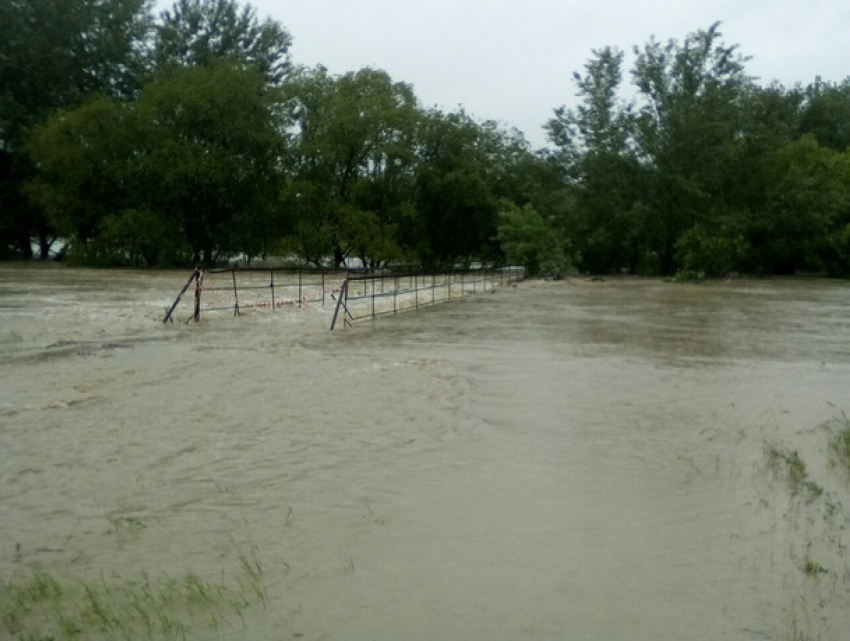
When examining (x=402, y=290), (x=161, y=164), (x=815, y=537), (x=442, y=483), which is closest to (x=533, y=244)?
(x=402, y=290)

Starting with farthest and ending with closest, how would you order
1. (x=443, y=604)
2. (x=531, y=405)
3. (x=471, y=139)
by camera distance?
(x=471, y=139)
(x=531, y=405)
(x=443, y=604)

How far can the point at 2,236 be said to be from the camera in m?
62.1

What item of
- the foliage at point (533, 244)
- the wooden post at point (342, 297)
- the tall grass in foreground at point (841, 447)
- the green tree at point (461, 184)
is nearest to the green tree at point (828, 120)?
the green tree at point (461, 184)

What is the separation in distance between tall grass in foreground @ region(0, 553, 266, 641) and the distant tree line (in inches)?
1820

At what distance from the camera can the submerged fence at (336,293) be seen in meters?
23.8

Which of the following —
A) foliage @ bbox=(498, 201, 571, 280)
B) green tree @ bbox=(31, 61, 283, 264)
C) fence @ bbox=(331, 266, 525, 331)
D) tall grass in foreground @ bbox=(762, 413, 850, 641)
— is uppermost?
green tree @ bbox=(31, 61, 283, 264)

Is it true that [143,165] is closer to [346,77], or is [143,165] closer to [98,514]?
[346,77]

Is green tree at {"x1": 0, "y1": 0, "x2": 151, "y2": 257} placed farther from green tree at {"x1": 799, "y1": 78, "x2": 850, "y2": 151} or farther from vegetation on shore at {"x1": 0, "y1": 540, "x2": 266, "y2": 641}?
vegetation on shore at {"x1": 0, "y1": 540, "x2": 266, "y2": 641}

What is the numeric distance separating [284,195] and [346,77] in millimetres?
8016

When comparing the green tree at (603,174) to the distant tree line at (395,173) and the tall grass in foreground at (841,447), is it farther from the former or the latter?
the tall grass in foreground at (841,447)

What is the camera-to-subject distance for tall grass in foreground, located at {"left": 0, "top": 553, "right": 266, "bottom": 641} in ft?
16.8

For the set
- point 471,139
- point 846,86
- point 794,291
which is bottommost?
point 794,291

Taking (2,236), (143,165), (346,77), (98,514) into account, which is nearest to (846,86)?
Result: (346,77)

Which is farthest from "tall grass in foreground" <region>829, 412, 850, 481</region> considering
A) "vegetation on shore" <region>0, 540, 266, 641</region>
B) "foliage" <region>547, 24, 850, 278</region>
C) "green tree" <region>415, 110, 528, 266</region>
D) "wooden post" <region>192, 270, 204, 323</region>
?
"green tree" <region>415, 110, 528, 266</region>
